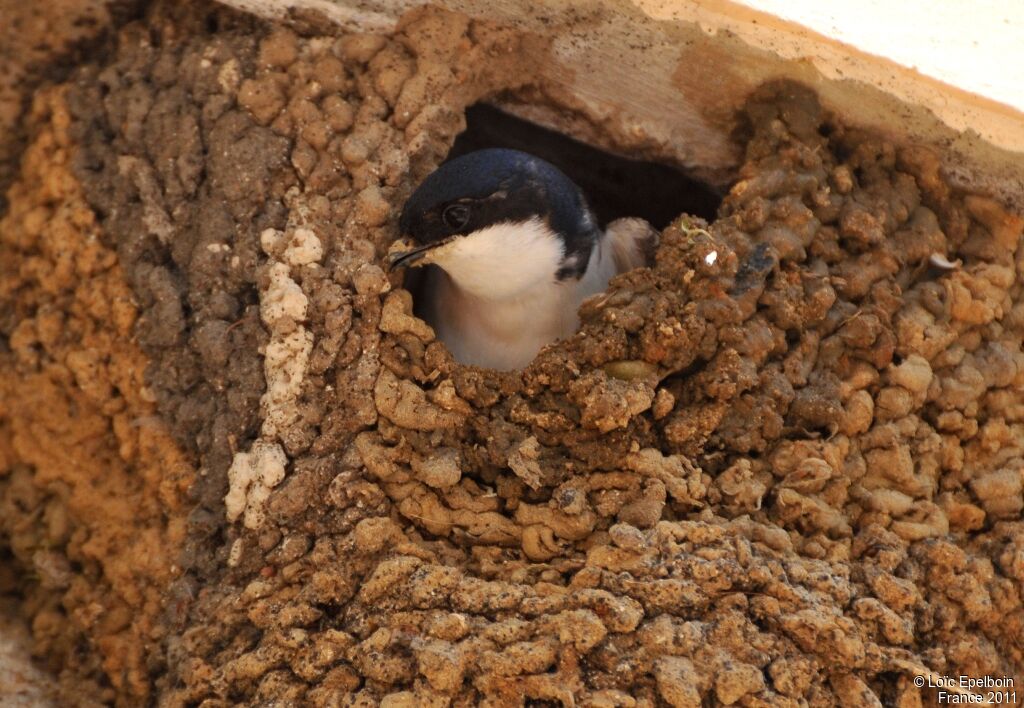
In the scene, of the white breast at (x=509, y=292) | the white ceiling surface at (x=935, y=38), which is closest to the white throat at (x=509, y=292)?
the white breast at (x=509, y=292)

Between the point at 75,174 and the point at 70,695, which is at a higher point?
the point at 75,174

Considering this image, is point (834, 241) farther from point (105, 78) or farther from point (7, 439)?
point (7, 439)

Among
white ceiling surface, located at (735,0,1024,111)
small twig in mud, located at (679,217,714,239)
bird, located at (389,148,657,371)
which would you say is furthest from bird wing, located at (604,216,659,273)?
white ceiling surface, located at (735,0,1024,111)

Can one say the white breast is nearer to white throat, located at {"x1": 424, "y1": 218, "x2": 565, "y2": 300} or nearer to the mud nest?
white throat, located at {"x1": 424, "y1": 218, "x2": 565, "y2": 300}

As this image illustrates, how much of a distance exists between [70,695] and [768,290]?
6.46 ft

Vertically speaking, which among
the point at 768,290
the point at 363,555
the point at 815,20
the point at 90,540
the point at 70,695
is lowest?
the point at 70,695

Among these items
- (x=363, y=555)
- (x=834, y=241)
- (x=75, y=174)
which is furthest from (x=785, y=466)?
(x=75, y=174)

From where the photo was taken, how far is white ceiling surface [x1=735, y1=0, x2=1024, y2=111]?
114 inches

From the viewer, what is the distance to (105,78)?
11.4 feet

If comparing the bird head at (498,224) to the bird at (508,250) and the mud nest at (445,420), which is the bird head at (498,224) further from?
the mud nest at (445,420)

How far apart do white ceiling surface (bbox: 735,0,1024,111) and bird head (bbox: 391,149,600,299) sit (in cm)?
78

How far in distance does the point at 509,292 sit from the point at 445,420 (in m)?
0.52

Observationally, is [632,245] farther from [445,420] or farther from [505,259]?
[445,420]

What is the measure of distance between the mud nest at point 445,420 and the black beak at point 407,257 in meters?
0.07
